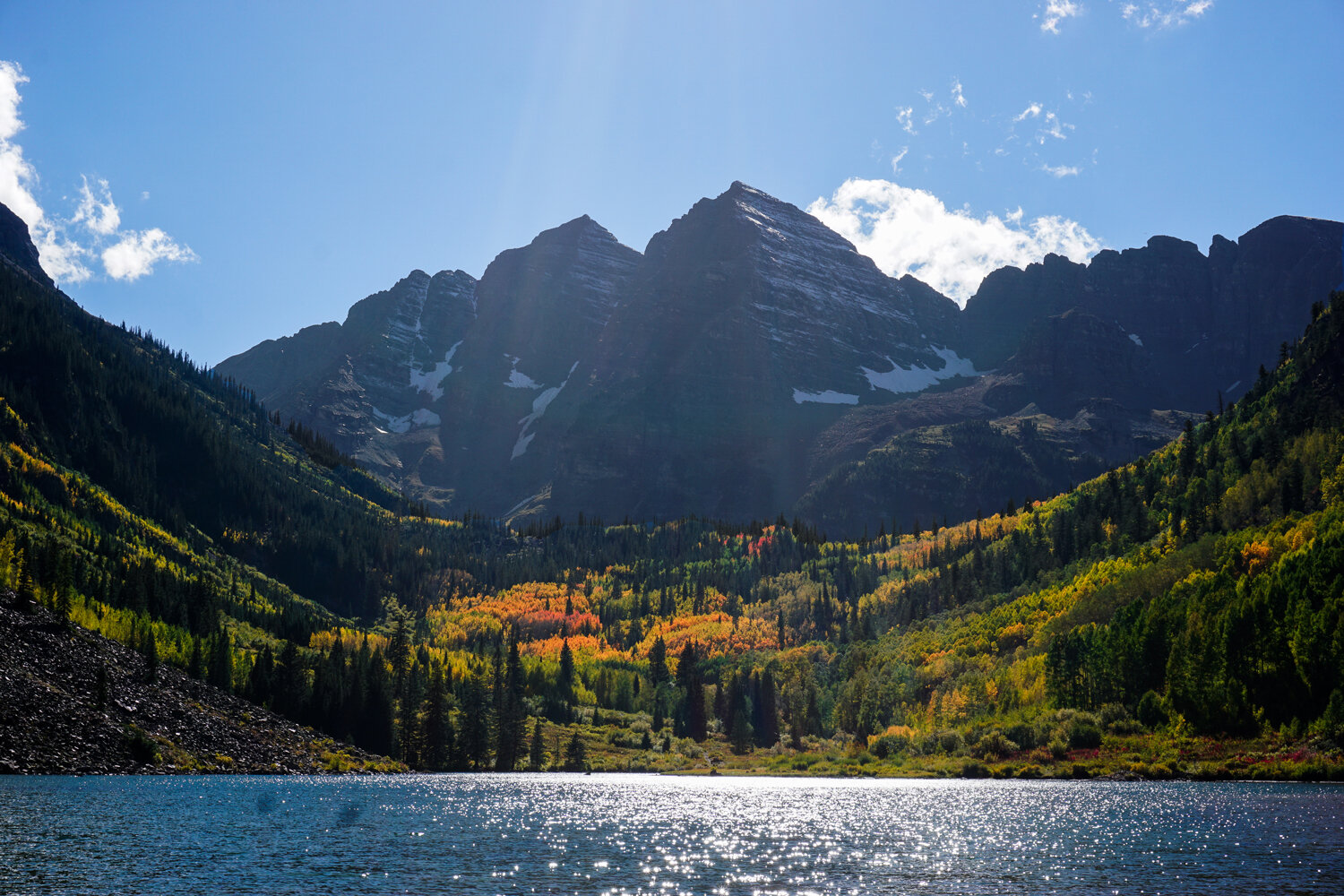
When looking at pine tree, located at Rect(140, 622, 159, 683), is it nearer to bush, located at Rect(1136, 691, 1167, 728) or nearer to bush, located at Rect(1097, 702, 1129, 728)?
bush, located at Rect(1097, 702, 1129, 728)

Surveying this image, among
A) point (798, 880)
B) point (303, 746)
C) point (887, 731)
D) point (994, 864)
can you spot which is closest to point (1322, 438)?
point (887, 731)

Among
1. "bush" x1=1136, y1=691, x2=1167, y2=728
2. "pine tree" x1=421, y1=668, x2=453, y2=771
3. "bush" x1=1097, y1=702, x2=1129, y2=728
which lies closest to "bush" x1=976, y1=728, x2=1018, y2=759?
"bush" x1=1097, y1=702, x2=1129, y2=728

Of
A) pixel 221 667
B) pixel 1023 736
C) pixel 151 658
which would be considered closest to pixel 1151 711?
pixel 1023 736

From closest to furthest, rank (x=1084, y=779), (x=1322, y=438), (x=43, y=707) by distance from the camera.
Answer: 1. (x=43, y=707)
2. (x=1084, y=779)
3. (x=1322, y=438)

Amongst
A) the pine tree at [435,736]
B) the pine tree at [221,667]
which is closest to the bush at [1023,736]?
the pine tree at [435,736]

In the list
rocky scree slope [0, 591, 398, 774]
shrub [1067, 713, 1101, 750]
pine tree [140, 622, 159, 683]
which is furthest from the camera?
shrub [1067, 713, 1101, 750]

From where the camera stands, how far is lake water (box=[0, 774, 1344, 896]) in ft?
178

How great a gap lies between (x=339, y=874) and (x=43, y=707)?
245 ft

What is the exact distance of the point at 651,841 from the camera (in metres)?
74.6

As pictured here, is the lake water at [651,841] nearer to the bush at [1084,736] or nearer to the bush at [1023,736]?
the bush at [1084,736]

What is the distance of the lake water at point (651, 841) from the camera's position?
2137 inches

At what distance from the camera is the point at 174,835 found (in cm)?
7038

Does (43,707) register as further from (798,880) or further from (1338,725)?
(1338,725)

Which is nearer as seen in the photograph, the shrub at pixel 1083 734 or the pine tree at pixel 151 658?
the pine tree at pixel 151 658
